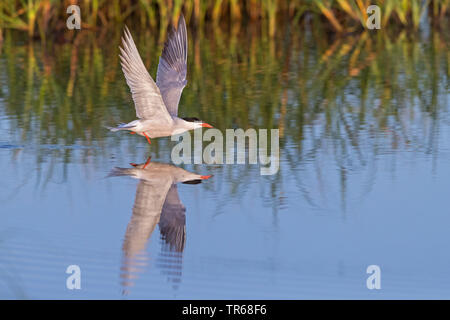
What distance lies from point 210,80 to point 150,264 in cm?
480

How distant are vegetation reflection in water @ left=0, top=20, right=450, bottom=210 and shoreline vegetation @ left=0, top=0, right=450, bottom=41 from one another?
30 centimetres

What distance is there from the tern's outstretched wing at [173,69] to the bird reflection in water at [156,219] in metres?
0.61

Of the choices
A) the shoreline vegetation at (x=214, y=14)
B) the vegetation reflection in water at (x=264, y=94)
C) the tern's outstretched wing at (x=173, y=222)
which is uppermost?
the shoreline vegetation at (x=214, y=14)

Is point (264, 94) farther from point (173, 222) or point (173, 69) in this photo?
point (173, 222)

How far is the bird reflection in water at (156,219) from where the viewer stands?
13.2 feet

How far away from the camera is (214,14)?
12.6 m

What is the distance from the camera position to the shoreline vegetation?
1140cm

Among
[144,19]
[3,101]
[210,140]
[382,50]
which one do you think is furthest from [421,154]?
[144,19]

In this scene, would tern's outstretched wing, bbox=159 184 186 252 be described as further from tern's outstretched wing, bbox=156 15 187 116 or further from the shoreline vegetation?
the shoreline vegetation

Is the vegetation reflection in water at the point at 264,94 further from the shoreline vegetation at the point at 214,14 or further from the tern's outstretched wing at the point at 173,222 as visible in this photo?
the tern's outstretched wing at the point at 173,222

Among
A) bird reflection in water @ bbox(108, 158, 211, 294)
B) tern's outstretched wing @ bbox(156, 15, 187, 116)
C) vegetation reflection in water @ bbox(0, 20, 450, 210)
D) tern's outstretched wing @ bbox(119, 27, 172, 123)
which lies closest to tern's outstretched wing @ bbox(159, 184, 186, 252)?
bird reflection in water @ bbox(108, 158, 211, 294)

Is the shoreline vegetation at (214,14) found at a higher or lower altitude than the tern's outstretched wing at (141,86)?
higher

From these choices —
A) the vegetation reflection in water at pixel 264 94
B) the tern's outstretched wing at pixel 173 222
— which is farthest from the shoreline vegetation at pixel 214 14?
the tern's outstretched wing at pixel 173 222
